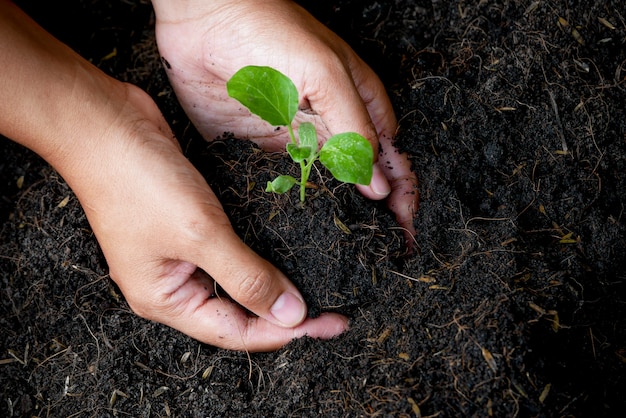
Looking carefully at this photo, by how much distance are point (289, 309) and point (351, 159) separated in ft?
1.21

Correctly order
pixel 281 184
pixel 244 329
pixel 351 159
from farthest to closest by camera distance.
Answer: pixel 244 329
pixel 281 184
pixel 351 159

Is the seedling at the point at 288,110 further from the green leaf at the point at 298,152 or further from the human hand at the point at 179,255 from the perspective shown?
the human hand at the point at 179,255

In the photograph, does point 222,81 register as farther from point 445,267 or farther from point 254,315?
point 445,267

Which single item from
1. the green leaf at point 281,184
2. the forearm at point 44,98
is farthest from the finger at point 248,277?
the forearm at point 44,98

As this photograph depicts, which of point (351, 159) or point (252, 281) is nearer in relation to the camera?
point (351, 159)

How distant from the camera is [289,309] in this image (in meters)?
1.28

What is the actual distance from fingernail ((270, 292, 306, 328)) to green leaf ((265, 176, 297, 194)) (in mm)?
227

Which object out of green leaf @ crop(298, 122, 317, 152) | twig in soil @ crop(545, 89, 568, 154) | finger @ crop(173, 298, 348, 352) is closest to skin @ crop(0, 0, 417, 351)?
finger @ crop(173, 298, 348, 352)

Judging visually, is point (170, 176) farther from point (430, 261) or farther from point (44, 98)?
point (430, 261)

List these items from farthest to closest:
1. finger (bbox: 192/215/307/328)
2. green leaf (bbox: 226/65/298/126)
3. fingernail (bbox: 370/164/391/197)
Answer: fingernail (bbox: 370/164/391/197) < finger (bbox: 192/215/307/328) < green leaf (bbox: 226/65/298/126)

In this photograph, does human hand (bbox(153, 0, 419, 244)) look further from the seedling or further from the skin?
the seedling

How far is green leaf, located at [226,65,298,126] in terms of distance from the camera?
3.67ft

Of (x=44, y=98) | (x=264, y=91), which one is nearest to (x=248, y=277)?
(x=264, y=91)

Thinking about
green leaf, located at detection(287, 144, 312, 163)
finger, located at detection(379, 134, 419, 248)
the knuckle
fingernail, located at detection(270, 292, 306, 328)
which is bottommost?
fingernail, located at detection(270, 292, 306, 328)
